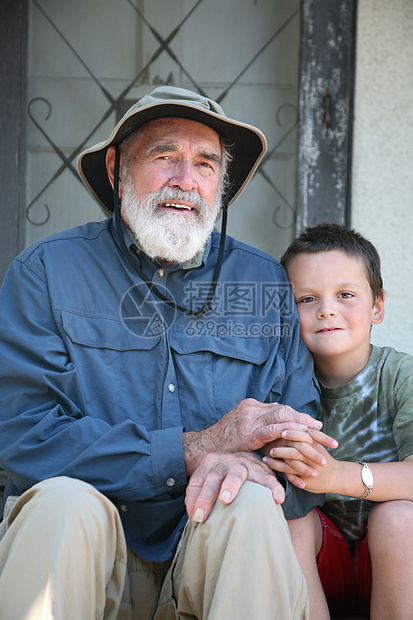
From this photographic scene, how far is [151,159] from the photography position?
2.47m

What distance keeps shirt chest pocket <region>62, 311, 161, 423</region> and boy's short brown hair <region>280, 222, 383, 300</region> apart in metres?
0.65

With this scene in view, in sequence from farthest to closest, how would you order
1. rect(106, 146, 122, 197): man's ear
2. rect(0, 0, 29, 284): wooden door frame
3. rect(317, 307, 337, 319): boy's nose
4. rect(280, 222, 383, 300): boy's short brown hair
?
rect(0, 0, 29, 284): wooden door frame < rect(106, 146, 122, 197): man's ear < rect(280, 222, 383, 300): boy's short brown hair < rect(317, 307, 337, 319): boy's nose

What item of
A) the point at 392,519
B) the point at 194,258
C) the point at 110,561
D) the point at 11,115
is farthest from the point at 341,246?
the point at 11,115

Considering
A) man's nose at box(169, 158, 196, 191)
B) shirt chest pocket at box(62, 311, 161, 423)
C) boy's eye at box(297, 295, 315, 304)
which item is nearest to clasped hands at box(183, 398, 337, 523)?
shirt chest pocket at box(62, 311, 161, 423)

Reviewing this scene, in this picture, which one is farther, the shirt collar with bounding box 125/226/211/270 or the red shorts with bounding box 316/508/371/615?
the shirt collar with bounding box 125/226/211/270

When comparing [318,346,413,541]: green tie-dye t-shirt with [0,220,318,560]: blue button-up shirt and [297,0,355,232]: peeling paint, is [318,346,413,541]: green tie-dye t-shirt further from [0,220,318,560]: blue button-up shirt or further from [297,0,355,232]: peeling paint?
[297,0,355,232]: peeling paint

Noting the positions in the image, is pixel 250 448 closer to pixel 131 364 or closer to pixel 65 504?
pixel 131 364

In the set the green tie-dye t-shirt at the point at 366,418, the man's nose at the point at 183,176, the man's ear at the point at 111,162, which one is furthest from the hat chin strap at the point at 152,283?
the green tie-dye t-shirt at the point at 366,418

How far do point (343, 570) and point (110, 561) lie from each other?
90 cm

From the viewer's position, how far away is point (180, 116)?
2469 millimetres

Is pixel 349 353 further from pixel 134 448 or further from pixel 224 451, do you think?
pixel 134 448

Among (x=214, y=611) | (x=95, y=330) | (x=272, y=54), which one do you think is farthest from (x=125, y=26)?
(x=214, y=611)

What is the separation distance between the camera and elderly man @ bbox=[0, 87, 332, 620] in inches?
63.9

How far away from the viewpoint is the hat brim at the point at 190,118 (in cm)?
242
